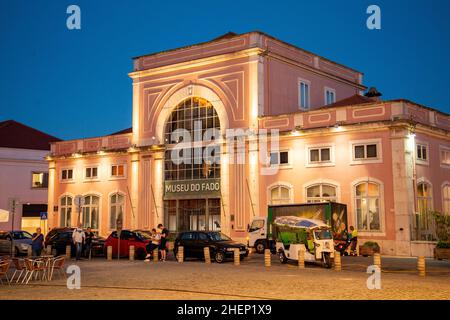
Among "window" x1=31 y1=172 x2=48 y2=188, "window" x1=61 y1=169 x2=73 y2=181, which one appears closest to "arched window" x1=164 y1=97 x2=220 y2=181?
"window" x1=61 y1=169 x2=73 y2=181

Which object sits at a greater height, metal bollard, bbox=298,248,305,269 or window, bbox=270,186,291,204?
window, bbox=270,186,291,204

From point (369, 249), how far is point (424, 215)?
4.35 m

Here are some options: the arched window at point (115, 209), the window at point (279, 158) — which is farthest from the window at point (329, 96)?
the arched window at point (115, 209)

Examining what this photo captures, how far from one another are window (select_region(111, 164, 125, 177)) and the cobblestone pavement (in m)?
21.3

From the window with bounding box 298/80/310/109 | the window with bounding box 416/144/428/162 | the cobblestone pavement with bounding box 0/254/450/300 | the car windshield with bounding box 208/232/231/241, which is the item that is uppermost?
the window with bounding box 298/80/310/109

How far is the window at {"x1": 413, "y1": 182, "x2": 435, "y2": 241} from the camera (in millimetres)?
30312

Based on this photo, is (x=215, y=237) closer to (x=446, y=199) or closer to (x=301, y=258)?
(x=301, y=258)

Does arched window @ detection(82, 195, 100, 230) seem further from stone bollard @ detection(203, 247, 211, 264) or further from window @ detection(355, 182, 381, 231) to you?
window @ detection(355, 182, 381, 231)

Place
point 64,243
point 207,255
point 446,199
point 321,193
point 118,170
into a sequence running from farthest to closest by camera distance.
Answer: point 118,170, point 446,199, point 321,193, point 64,243, point 207,255

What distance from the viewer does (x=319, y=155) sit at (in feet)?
110

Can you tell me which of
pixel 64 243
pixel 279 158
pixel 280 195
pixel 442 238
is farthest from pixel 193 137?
pixel 442 238
